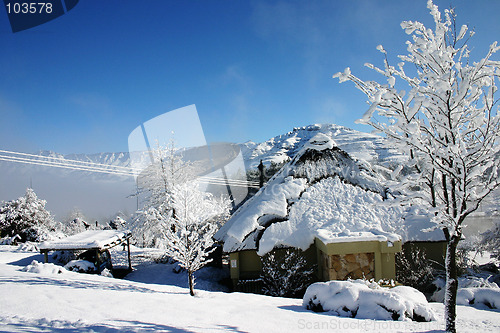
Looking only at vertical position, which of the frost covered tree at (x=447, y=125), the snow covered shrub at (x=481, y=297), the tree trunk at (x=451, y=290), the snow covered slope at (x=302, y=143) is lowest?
the snow covered shrub at (x=481, y=297)


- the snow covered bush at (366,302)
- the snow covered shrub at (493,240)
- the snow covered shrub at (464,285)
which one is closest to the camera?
the snow covered bush at (366,302)

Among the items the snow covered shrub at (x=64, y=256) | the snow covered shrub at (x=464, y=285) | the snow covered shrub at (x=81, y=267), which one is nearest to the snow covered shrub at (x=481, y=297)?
the snow covered shrub at (x=464, y=285)

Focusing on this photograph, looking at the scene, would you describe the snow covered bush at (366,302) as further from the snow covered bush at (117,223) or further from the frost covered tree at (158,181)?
the snow covered bush at (117,223)

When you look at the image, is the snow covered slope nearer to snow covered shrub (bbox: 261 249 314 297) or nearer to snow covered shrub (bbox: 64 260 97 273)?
snow covered shrub (bbox: 64 260 97 273)

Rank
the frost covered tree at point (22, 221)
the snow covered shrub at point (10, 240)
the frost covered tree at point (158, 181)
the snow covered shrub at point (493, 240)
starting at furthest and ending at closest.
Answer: the frost covered tree at point (22, 221)
the snow covered shrub at point (10, 240)
the frost covered tree at point (158, 181)
the snow covered shrub at point (493, 240)

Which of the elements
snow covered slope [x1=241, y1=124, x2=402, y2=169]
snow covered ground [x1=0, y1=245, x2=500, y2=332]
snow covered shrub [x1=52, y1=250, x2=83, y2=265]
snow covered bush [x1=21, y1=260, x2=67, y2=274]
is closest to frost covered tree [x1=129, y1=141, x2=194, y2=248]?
snow covered shrub [x1=52, y1=250, x2=83, y2=265]

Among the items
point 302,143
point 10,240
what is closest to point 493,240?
point 10,240

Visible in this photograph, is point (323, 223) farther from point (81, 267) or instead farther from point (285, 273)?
point (81, 267)

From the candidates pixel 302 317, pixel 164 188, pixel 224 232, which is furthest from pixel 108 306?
pixel 164 188

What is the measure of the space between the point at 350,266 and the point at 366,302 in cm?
412

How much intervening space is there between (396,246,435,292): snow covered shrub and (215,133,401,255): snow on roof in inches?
62.0

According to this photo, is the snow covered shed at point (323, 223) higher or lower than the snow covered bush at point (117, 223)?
higher

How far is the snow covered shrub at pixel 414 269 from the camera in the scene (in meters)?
11.6

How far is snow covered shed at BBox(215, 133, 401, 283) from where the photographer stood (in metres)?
10.7
